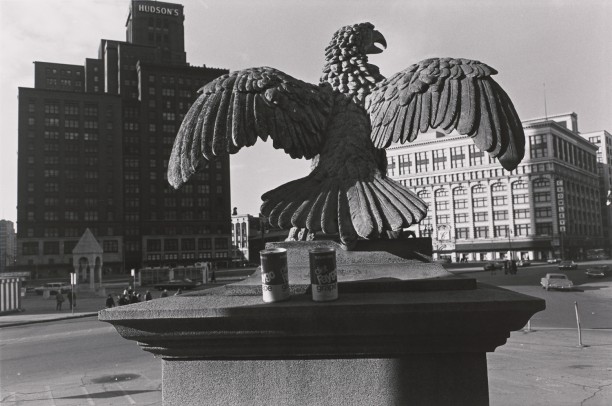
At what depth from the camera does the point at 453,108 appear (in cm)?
335

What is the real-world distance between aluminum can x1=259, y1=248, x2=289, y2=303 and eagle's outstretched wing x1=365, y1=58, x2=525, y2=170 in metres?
1.29

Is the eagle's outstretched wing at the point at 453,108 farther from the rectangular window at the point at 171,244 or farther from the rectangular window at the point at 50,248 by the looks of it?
the rectangular window at the point at 171,244

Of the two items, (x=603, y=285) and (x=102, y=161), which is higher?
(x=102, y=161)

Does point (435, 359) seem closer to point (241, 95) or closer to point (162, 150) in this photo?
point (241, 95)

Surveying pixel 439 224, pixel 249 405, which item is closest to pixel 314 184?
pixel 249 405

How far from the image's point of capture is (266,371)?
3090mm

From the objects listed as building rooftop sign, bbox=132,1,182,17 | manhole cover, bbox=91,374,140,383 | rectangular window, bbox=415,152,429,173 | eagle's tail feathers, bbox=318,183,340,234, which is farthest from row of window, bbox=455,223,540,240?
eagle's tail feathers, bbox=318,183,340,234

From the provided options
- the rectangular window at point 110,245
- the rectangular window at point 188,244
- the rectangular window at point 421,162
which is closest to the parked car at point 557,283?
the rectangular window at point 421,162

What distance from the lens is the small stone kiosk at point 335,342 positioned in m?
2.83

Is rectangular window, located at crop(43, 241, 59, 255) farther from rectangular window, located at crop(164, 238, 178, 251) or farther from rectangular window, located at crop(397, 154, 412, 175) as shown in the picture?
rectangular window, located at crop(397, 154, 412, 175)

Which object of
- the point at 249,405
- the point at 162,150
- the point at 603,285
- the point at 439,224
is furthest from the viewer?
the point at 162,150

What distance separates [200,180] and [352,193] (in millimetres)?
79426

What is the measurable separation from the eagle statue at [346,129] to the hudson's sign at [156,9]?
93930 millimetres

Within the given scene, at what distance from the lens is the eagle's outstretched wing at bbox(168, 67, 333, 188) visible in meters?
3.55
